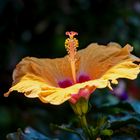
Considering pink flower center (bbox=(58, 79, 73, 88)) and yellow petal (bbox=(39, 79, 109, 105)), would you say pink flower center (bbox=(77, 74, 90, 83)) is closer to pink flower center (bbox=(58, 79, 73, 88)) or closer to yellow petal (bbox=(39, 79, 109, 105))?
pink flower center (bbox=(58, 79, 73, 88))

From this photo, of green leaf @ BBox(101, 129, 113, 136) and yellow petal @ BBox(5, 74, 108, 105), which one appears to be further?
green leaf @ BBox(101, 129, 113, 136)

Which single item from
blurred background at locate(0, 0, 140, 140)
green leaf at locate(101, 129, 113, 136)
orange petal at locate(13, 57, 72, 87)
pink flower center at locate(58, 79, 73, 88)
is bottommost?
green leaf at locate(101, 129, 113, 136)

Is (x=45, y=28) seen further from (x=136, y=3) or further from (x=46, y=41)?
(x=136, y=3)

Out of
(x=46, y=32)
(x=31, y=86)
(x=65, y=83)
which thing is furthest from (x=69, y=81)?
(x=46, y=32)

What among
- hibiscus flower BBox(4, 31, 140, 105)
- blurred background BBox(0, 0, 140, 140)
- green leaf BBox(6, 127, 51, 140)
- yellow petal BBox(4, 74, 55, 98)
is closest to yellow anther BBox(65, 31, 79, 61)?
hibiscus flower BBox(4, 31, 140, 105)

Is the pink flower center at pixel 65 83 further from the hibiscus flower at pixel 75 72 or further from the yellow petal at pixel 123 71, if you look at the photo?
the yellow petal at pixel 123 71

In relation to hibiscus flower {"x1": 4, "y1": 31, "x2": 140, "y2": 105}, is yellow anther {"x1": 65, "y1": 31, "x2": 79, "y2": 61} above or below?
above

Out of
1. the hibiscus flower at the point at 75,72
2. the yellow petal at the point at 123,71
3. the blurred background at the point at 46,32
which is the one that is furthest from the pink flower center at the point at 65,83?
the blurred background at the point at 46,32

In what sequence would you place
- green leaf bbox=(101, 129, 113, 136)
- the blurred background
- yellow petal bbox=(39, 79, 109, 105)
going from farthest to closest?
the blurred background < green leaf bbox=(101, 129, 113, 136) < yellow petal bbox=(39, 79, 109, 105)

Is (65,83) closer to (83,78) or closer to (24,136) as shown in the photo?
(83,78)

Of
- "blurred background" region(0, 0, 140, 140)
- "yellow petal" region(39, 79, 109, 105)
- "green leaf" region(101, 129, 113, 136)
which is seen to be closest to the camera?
"yellow petal" region(39, 79, 109, 105)
